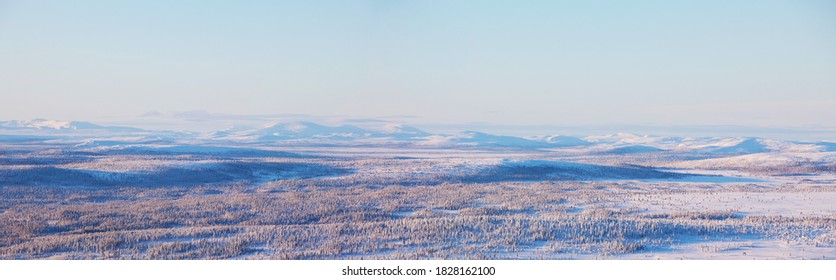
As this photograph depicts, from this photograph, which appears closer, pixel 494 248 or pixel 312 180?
pixel 494 248

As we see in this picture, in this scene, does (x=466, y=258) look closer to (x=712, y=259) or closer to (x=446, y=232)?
(x=446, y=232)

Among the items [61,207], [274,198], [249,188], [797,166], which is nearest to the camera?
[61,207]

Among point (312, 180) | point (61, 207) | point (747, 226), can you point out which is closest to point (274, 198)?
point (61, 207)

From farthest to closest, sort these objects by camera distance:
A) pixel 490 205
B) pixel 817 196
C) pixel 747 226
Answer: pixel 817 196, pixel 490 205, pixel 747 226

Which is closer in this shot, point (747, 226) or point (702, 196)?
point (747, 226)

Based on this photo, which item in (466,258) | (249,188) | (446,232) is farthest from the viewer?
(249,188)

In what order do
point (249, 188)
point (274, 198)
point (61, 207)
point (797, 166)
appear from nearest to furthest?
point (61, 207) → point (274, 198) → point (249, 188) → point (797, 166)

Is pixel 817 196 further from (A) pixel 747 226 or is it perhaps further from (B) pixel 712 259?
(B) pixel 712 259

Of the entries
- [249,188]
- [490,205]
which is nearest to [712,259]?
[490,205]
